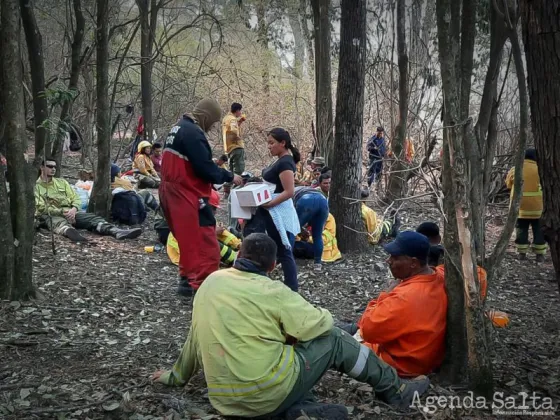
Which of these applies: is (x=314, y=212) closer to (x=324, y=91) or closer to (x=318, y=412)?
(x=318, y=412)

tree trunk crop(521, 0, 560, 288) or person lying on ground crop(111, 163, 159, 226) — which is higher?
tree trunk crop(521, 0, 560, 288)

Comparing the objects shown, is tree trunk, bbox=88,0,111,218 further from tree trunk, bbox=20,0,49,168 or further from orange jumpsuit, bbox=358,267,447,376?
orange jumpsuit, bbox=358,267,447,376

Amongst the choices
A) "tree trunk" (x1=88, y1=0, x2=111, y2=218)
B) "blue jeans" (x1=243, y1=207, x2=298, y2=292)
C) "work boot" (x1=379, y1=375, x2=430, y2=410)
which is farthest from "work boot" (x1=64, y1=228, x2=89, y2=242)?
"work boot" (x1=379, y1=375, x2=430, y2=410)

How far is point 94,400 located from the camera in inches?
153

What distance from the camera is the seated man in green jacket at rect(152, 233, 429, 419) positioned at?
3.50 metres

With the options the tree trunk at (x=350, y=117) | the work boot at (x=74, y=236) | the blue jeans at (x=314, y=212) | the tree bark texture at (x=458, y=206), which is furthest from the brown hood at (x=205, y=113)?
the work boot at (x=74, y=236)

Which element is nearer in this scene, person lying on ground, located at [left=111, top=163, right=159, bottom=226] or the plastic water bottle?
the plastic water bottle

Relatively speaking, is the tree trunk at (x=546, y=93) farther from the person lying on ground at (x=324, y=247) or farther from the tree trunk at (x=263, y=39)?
the tree trunk at (x=263, y=39)

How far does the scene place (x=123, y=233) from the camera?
30.2 feet

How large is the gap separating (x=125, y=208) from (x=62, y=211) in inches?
39.6

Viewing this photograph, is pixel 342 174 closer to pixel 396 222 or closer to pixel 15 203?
pixel 396 222

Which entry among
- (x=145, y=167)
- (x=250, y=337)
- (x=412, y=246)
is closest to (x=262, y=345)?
(x=250, y=337)

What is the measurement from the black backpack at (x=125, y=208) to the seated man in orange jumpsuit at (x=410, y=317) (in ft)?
21.2

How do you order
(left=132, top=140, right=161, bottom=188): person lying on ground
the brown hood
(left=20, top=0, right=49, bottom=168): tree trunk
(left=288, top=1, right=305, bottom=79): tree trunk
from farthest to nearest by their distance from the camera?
(left=288, top=1, right=305, bottom=79): tree trunk
(left=132, top=140, right=161, bottom=188): person lying on ground
(left=20, top=0, right=49, bottom=168): tree trunk
the brown hood
